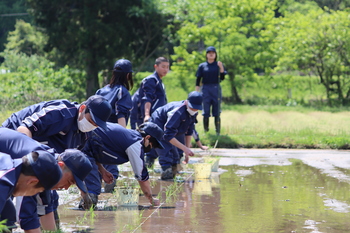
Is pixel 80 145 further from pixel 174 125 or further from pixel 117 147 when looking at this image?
pixel 174 125

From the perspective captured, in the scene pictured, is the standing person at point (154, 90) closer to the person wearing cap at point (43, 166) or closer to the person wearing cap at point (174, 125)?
the person wearing cap at point (174, 125)

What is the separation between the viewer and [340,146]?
1363cm

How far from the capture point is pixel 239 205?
7.14 metres

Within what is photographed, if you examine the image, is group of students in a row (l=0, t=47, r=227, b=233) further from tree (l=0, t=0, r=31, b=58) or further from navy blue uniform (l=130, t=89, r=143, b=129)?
tree (l=0, t=0, r=31, b=58)

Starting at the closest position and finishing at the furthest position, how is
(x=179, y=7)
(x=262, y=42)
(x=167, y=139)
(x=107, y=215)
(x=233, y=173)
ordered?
(x=107, y=215) → (x=167, y=139) → (x=233, y=173) → (x=179, y=7) → (x=262, y=42)

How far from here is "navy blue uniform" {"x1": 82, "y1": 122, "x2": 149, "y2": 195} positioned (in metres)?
6.54

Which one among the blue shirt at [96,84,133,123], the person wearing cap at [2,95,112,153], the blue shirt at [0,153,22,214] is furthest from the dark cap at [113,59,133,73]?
the blue shirt at [0,153,22,214]

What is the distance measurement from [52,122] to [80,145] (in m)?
0.69

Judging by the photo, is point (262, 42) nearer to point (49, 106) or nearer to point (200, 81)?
point (200, 81)

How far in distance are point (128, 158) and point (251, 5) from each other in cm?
2637

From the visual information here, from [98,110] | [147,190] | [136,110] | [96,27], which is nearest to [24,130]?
[98,110]

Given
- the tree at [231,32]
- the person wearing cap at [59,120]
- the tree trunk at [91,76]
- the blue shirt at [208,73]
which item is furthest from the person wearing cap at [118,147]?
the tree at [231,32]

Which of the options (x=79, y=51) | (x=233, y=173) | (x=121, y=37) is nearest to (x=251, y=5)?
(x=121, y=37)

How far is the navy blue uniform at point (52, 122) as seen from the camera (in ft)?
17.7
